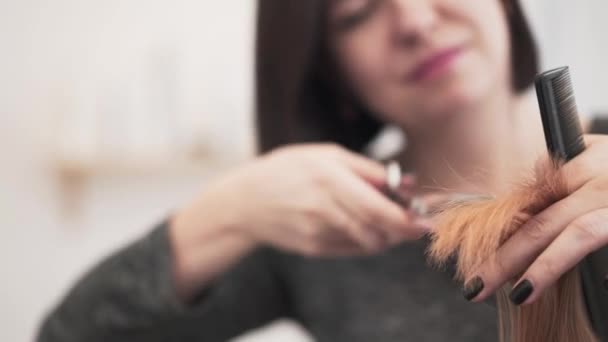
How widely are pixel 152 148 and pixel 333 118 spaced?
1.92 feet

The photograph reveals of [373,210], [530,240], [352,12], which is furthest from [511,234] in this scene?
[352,12]

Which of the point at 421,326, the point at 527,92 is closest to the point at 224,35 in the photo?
the point at 421,326

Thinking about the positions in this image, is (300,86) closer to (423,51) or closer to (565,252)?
(423,51)

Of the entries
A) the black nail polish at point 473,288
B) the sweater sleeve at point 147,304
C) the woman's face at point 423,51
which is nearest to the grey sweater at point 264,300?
the sweater sleeve at point 147,304

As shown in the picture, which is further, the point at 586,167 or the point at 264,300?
the point at 264,300

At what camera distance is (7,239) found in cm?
120

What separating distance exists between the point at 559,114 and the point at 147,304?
0.47 m

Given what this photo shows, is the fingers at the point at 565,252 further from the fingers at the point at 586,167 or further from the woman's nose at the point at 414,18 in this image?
the woman's nose at the point at 414,18

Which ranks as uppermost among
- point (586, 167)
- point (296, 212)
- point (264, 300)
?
point (586, 167)

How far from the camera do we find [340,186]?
0.46m

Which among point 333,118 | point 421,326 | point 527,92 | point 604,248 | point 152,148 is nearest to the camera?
point 604,248

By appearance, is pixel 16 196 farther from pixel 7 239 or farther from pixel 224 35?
pixel 224 35

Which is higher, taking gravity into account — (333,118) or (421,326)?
(333,118)

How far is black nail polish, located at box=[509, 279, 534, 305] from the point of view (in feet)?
0.75
